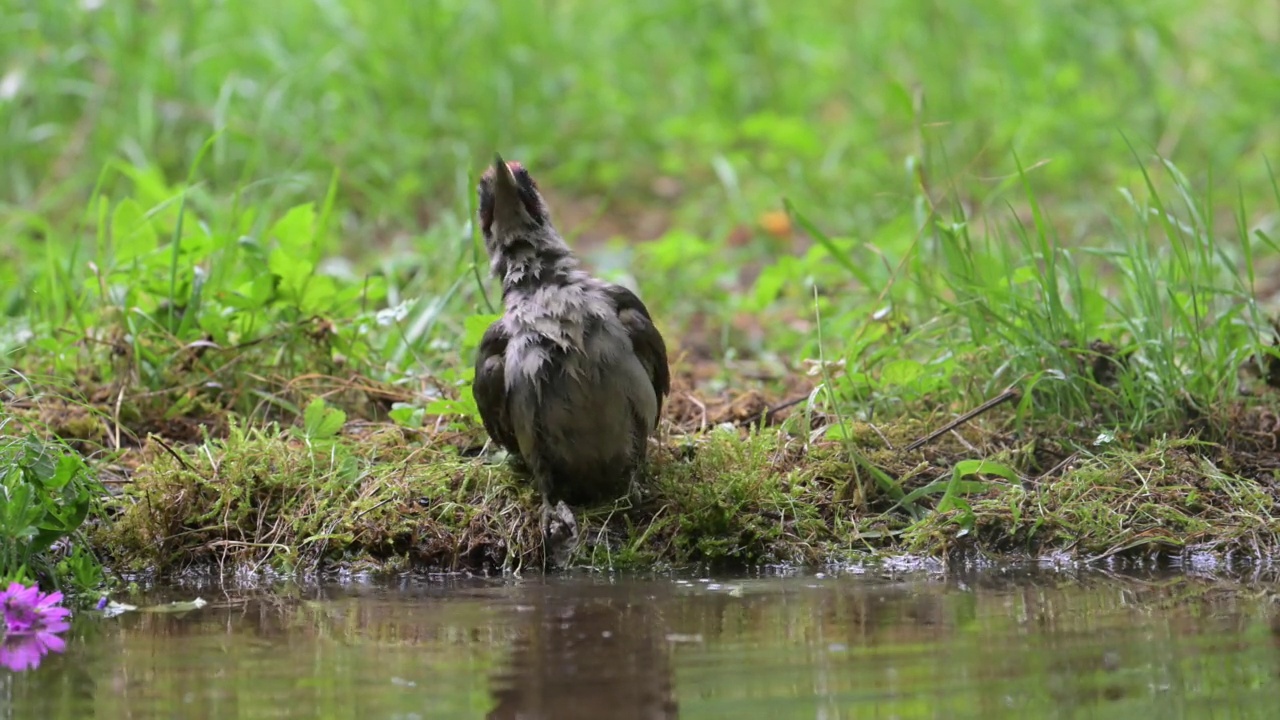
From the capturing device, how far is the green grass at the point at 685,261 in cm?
464

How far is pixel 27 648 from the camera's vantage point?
11.3ft

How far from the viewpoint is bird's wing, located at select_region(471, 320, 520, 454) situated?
14.7 ft

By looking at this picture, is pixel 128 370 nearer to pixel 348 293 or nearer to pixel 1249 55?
pixel 348 293

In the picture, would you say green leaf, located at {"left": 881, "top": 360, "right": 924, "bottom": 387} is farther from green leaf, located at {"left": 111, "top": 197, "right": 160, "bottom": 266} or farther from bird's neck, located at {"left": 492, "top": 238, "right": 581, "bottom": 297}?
green leaf, located at {"left": 111, "top": 197, "right": 160, "bottom": 266}

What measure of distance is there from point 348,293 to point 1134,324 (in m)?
2.82

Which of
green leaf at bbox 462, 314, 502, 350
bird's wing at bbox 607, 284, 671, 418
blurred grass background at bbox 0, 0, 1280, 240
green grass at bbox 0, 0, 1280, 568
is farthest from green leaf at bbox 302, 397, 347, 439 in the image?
blurred grass background at bbox 0, 0, 1280, 240

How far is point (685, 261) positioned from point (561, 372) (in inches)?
128

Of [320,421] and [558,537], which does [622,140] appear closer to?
[320,421]

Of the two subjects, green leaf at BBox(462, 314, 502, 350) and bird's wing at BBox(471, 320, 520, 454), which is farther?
green leaf at BBox(462, 314, 502, 350)

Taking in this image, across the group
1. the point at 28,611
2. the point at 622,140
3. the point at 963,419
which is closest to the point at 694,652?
the point at 28,611

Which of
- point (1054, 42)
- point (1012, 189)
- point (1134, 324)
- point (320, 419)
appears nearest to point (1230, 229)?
point (1012, 189)

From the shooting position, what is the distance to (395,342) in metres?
5.76

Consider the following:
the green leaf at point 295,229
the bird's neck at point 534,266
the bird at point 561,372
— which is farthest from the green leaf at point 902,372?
the green leaf at point 295,229

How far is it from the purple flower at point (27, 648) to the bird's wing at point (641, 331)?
5.99ft
